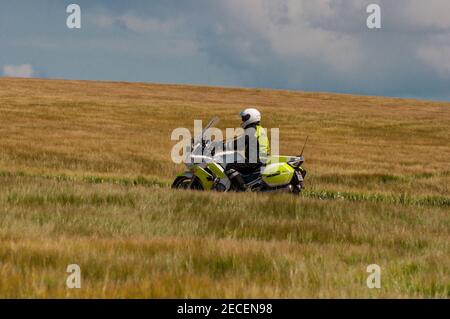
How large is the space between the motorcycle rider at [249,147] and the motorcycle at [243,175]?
102mm

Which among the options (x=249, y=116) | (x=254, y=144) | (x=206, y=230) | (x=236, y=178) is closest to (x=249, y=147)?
(x=254, y=144)

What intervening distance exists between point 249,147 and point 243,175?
2.72 feet

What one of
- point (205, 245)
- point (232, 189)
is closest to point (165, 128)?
point (232, 189)

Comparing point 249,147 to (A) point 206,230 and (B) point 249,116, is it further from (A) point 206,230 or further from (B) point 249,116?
(A) point 206,230

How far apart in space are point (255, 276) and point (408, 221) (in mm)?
6011

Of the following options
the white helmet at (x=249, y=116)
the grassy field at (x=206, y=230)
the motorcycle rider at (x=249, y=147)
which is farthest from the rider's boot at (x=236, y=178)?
the grassy field at (x=206, y=230)

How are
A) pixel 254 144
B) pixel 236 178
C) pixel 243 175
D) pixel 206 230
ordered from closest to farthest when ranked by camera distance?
pixel 206 230, pixel 254 144, pixel 236 178, pixel 243 175

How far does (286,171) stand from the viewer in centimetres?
1438

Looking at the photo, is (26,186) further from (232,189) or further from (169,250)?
(169,250)

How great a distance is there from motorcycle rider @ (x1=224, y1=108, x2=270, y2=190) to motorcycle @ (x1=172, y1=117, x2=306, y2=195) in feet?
0.33

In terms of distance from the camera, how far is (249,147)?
1415 cm

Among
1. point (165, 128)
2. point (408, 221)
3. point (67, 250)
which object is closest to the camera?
point (67, 250)

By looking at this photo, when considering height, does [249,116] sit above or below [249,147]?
above

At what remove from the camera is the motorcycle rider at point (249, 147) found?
46.4 ft
